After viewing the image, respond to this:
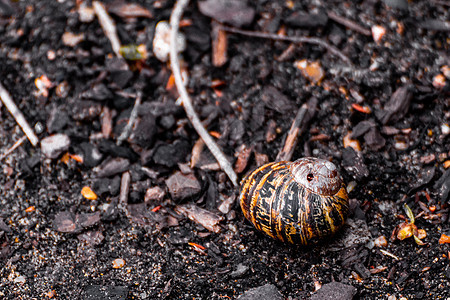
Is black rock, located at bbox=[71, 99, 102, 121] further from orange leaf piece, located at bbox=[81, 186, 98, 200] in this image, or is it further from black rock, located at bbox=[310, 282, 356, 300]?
black rock, located at bbox=[310, 282, 356, 300]

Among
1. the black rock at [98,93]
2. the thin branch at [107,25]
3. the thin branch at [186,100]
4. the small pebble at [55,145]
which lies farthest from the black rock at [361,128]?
the small pebble at [55,145]

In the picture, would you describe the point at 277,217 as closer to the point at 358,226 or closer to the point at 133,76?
the point at 358,226

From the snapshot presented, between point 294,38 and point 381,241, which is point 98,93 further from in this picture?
point 381,241

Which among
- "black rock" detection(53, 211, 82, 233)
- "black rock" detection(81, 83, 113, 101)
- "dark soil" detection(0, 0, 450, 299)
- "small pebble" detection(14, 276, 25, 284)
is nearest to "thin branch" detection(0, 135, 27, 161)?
"dark soil" detection(0, 0, 450, 299)

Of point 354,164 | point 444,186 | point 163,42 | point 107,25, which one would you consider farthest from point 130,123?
point 444,186

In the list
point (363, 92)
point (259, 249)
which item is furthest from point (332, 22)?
point (259, 249)

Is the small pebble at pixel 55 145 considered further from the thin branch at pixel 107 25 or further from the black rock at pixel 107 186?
the thin branch at pixel 107 25

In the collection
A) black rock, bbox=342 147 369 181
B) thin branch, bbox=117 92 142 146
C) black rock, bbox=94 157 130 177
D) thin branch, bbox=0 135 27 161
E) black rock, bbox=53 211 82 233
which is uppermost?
thin branch, bbox=0 135 27 161
